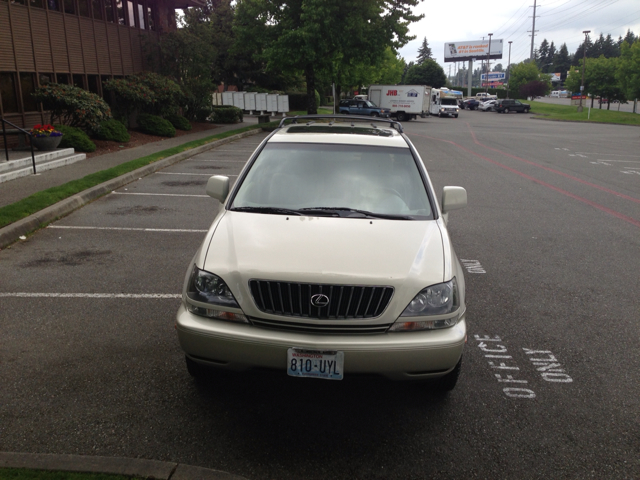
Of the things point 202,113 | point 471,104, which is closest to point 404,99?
point 202,113

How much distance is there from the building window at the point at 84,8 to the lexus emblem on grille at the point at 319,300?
67.4 ft

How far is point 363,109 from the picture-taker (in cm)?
4216

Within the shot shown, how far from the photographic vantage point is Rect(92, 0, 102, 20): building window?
20.8 metres

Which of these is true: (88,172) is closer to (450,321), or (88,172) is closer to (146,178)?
(146,178)

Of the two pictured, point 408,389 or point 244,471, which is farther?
point 408,389

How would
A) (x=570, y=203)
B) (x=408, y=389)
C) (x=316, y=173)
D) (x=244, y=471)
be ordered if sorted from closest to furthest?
(x=244, y=471)
(x=408, y=389)
(x=316, y=173)
(x=570, y=203)

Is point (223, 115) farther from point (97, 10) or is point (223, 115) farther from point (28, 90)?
point (28, 90)

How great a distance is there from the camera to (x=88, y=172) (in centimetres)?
1283

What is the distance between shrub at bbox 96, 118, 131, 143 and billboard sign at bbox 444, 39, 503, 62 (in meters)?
119

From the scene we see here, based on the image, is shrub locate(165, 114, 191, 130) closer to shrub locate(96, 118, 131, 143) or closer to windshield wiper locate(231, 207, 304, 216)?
shrub locate(96, 118, 131, 143)

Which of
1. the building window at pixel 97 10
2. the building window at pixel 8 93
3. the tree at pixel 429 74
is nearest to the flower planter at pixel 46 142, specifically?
the building window at pixel 8 93

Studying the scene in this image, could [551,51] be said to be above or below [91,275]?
above

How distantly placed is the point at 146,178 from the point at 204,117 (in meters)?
17.4

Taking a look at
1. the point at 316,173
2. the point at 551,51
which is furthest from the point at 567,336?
the point at 551,51
